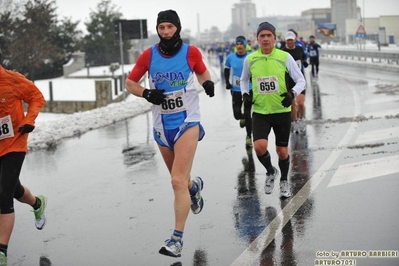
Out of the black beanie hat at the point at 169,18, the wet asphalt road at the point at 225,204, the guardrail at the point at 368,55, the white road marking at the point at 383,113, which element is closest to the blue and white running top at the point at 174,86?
the black beanie hat at the point at 169,18

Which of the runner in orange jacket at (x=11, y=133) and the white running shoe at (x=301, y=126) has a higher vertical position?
the runner in orange jacket at (x=11, y=133)

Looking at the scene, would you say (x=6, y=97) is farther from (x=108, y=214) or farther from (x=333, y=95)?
(x=333, y=95)

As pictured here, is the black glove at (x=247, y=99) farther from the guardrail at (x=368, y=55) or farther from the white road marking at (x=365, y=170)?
the guardrail at (x=368, y=55)

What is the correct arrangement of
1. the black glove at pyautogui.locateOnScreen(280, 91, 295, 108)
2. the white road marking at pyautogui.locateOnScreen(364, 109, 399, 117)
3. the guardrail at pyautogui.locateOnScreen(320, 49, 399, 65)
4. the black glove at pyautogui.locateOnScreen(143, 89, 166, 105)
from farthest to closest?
the guardrail at pyautogui.locateOnScreen(320, 49, 399, 65) < the white road marking at pyautogui.locateOnScreen(364, 109, 399, 117) < the black glove at pyautogui.locateOnScreen(280, 91, 295, 108) < the black glove at pyautogui.locateOnScreen(143, 89, 166, 105)

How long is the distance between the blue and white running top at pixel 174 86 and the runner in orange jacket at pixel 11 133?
3.76ft

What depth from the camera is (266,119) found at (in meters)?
7.59

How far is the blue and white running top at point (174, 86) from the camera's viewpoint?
5.80 m

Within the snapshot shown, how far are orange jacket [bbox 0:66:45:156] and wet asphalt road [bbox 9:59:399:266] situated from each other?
3.24 ft

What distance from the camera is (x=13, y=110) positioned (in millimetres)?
6016

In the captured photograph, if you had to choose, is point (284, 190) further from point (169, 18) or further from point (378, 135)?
point (378, 135)

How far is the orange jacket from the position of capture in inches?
232

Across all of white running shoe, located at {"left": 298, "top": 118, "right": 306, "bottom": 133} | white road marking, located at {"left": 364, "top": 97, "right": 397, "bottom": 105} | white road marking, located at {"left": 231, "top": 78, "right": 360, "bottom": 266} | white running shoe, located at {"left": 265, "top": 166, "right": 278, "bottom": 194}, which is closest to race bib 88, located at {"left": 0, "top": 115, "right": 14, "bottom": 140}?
white road marking, located at {"left": 231, "top": 78, "right": 360, "bottom": 266}

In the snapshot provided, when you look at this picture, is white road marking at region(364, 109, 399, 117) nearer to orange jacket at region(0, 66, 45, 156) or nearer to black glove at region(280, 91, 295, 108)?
black glove at region(280, 91, 295, 108)

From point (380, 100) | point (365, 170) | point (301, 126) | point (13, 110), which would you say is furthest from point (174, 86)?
point (380, 100)
